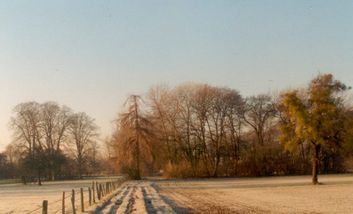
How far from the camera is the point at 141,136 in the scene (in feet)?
283

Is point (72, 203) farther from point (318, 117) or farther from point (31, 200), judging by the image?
point (318, 117)

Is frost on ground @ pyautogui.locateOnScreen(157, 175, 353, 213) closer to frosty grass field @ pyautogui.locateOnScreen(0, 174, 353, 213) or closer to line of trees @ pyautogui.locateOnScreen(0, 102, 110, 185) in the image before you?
frosty grass field @ pyautogui.locateOnScreen(0, 174, 353, 213)

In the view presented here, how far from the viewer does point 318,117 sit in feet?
178

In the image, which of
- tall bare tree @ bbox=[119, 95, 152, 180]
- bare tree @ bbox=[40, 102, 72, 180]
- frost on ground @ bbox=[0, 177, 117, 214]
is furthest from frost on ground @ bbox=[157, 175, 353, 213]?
bare tree @ bbox=[40, 102, 72, 180]

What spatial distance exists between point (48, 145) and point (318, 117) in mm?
63054

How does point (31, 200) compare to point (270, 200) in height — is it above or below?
above

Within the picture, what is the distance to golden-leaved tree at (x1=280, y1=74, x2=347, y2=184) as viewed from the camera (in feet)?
177

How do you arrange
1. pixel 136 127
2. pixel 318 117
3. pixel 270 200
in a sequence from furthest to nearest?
pixel 136 127 < pixel 318 117 < pixel 270 200

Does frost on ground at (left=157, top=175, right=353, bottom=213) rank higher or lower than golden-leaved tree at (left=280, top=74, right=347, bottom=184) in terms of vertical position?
lower

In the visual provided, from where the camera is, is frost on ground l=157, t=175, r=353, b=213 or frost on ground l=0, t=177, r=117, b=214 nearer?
frost on ground l=157, t=175, r=353, b=213

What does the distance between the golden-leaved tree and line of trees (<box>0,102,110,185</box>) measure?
45.4 metres

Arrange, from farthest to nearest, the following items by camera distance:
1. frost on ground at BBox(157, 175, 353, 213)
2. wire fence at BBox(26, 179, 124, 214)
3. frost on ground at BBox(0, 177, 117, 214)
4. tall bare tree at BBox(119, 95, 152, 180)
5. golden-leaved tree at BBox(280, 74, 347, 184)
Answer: tall bare tree at BBox(119, 95, 152, 180) < golden-leaved tree at BBox(280, 74, 347, 184) < frost on ground at BBox(0, 177, 117, 214) < frost on ground at BBox(157, 175, 353, 213) < wire fence at BBox(26, 179, 124, 214)

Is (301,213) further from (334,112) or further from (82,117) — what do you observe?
(82,117)

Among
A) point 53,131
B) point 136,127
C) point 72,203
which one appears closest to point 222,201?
point 72,203
